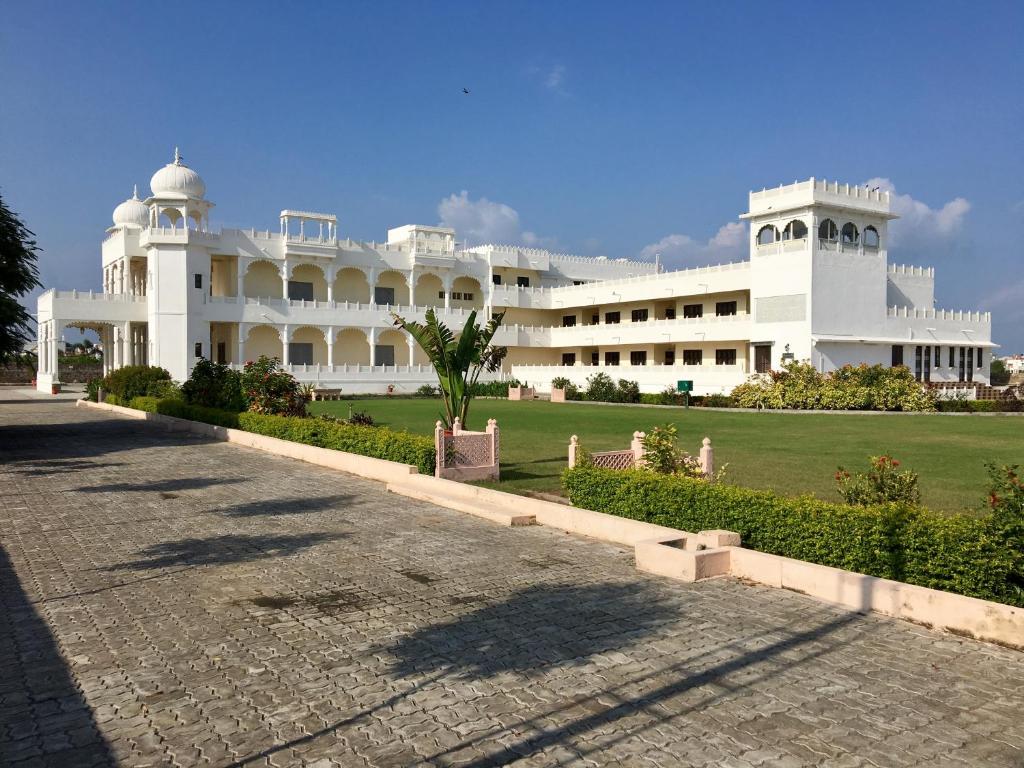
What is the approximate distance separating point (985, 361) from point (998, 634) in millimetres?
38037

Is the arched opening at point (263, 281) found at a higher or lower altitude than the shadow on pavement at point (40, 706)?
higher

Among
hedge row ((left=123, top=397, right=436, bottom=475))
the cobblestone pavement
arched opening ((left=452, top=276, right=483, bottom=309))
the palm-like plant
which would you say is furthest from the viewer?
arched opening ((left=452, top=276, right=483, bottom=309))

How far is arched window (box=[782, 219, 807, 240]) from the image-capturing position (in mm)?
34031

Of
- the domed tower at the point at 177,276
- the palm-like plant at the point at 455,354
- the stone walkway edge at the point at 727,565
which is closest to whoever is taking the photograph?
the stone walkway edge at the point at 727,565

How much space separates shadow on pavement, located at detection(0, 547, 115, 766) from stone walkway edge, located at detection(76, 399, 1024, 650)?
4864 mm

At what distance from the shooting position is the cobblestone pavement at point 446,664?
413 cm

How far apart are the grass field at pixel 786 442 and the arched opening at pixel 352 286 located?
1808 centimetres

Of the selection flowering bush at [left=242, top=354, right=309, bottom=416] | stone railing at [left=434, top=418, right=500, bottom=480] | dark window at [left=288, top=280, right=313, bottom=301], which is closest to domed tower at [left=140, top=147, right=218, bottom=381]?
dark window at [left=288, top=280, right=313, bottom=301]

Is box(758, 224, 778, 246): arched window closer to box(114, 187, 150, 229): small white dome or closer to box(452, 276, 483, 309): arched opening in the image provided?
box(452, 276, 483, 309): arched opening

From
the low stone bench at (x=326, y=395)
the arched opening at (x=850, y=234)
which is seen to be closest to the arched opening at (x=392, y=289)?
the low stone bench at (x=326, y=395)

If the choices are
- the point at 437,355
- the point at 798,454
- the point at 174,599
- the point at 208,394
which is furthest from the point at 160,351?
the point at 174,599

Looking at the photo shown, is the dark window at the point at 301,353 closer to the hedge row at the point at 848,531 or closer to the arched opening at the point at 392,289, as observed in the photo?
the arched opening at the point at 392,289

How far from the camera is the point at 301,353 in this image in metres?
45.5

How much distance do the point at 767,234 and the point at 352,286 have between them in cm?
2409
